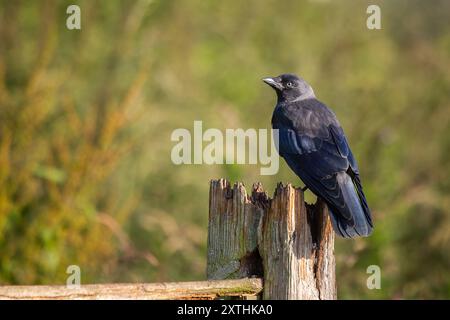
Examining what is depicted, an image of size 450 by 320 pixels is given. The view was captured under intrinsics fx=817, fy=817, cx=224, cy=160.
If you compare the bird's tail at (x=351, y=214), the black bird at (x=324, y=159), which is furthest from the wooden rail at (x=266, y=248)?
the black bird at (x=324, y=159)

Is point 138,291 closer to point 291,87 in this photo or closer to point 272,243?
point 272,243

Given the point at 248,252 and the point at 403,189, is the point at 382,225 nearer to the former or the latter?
the point at 403,189

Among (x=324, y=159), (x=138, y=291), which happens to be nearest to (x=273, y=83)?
(x=324, y=159)

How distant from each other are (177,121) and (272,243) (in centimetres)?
474

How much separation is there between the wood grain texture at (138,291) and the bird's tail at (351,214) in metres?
0.65

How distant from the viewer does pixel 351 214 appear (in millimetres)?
3846

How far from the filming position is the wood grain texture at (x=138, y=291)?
285cm

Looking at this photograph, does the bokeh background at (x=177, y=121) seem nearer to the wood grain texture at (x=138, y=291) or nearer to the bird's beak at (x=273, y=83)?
the bird's beak at (x=273, y=83)

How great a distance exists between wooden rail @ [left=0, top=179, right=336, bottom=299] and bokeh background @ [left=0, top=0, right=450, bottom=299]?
1218 mm

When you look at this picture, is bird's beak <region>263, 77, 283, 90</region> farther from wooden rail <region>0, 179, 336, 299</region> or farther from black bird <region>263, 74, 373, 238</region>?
wooden rail <region>0, 179, 336, 299</region>

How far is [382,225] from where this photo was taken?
20.5 ft

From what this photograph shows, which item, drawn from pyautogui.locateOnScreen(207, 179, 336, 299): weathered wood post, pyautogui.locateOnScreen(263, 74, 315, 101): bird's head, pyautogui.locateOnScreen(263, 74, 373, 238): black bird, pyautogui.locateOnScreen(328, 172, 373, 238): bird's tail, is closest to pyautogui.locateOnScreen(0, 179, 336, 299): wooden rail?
pyautogui.locateOnScreen(207, 179, 336, 299): weathered wood post

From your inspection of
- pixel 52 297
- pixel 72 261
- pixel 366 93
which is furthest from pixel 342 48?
pixel 52 297

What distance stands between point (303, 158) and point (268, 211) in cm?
118
